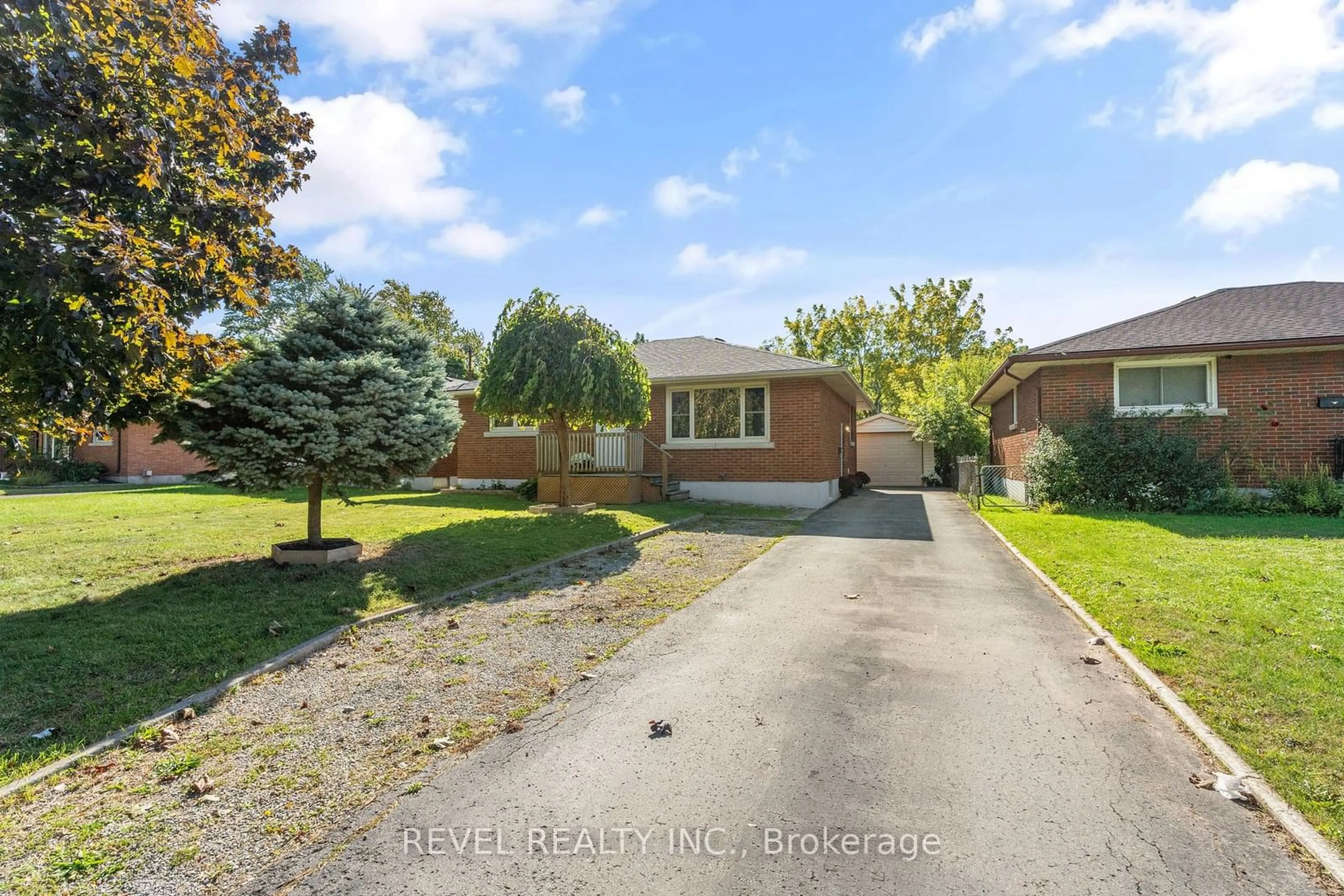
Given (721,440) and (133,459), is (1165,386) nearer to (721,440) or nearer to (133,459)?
(721,440)

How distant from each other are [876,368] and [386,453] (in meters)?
43.7

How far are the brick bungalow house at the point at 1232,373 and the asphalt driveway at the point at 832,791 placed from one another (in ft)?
35.8

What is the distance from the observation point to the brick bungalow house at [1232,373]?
12594mm

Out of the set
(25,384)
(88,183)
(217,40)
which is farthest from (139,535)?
(217,40)

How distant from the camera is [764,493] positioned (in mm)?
16250

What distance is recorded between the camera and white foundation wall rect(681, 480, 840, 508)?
15961mm

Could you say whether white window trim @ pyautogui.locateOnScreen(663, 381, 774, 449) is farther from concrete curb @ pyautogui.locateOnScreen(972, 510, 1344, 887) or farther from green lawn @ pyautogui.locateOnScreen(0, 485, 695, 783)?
concrete curb @ pyautogui.locateOnScreen(972, 510, 1344, 887)

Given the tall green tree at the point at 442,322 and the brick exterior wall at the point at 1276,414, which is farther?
the tall green tree at the point at 442,322

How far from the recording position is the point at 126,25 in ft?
16.1

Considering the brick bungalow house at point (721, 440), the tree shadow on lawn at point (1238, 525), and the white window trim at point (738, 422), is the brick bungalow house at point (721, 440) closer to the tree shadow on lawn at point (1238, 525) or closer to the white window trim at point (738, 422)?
the white window trim at point (738, 422)

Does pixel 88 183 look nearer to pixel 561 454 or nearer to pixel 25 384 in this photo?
pixel 25 384

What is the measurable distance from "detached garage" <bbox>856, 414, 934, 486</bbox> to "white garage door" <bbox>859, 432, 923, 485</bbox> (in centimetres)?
2

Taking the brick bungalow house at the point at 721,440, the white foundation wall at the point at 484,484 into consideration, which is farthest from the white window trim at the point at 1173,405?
the white foundation wall at the point at 484,484

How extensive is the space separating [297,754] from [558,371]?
9.54 m
